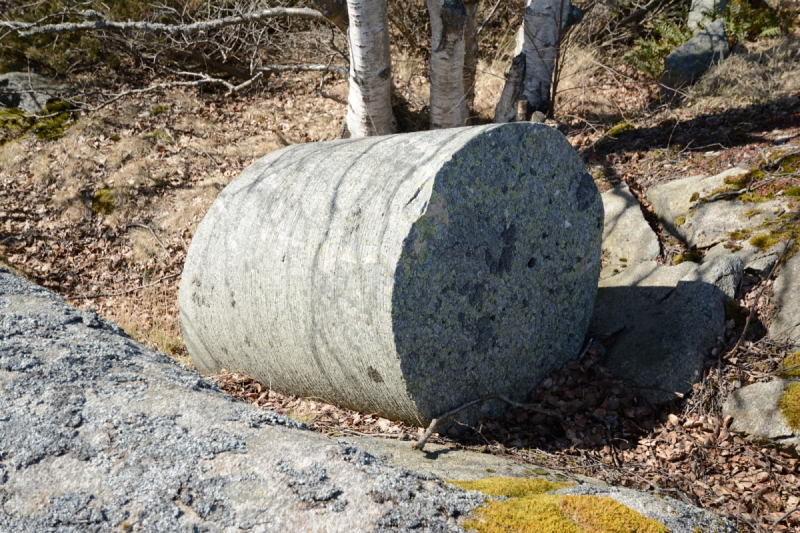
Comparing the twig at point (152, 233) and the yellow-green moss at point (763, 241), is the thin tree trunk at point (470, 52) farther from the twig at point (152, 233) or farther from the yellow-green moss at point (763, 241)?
the twig at point (152, 233)

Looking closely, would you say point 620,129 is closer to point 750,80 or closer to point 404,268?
point 750,80

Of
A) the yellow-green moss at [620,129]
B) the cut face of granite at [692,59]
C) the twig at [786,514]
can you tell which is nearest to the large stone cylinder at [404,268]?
the twig at [786,514]

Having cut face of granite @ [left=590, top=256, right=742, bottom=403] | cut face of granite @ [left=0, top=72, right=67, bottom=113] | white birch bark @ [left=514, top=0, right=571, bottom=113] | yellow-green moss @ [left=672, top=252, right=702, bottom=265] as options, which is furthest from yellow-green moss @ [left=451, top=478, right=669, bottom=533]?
cut face of granite @ [left=0, top=72, right=67, bottom=113]

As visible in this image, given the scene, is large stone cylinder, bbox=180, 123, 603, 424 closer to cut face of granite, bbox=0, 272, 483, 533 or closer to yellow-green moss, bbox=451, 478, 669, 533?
cut face of granite, bbox=0, 272, 483, 533

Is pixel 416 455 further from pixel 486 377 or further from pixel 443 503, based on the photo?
pixel 443 503

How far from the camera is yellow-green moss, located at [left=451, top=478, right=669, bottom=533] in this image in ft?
5.70

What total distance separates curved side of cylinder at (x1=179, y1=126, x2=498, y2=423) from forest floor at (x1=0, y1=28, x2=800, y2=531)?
0.29 meters

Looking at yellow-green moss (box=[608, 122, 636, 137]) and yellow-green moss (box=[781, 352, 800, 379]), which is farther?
yellow-green moss (box=[608, 122, 636, 137])

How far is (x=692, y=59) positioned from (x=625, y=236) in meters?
3.66

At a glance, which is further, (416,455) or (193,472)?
(416,455)

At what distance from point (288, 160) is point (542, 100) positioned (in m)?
4.45

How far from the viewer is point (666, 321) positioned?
4055mm

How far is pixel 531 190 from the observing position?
3.64 m

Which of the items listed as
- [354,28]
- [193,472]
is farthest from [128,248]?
[193,472]
